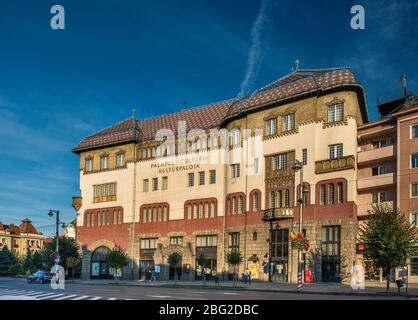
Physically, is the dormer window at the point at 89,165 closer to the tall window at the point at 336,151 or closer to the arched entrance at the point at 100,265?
the arched entrance at the point at 100,265

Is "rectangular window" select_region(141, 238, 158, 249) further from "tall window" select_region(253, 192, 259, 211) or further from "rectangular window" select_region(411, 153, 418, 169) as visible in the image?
"rectangular window" select_region(411, 153, 418, 169)

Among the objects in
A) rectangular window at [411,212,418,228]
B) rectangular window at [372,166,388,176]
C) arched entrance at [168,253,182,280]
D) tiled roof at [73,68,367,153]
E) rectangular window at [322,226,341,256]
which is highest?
tiled roof at [73,68,367,153]

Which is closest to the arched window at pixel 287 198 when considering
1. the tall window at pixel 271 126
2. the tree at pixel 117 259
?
the tall window at pixel 271 126

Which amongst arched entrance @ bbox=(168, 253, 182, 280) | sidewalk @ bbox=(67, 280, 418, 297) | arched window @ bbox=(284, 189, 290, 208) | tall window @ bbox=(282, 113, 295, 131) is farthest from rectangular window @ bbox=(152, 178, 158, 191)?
sidewalk @ bbox=(67, 280, 418, 297)

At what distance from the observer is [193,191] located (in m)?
71.1

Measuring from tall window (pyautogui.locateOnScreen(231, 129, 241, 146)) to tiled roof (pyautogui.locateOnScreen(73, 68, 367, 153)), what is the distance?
2272 mm

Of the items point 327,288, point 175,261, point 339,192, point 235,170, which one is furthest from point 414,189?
point 175,261

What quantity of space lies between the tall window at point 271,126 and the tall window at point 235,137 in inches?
185

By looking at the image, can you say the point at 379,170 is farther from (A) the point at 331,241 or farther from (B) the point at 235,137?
(B) the point at 235,137

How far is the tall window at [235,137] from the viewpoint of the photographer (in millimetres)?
66625

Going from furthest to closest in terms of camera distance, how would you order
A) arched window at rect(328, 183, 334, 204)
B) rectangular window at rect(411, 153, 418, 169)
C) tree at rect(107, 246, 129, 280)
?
1. tree at rect(107, 246, 129, 280)
2. arched window at rect(328, 183, 334, 204)
3. rectangular window at rect(411, 153, 418, 169)

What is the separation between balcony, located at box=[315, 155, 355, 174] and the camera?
2176 inches
